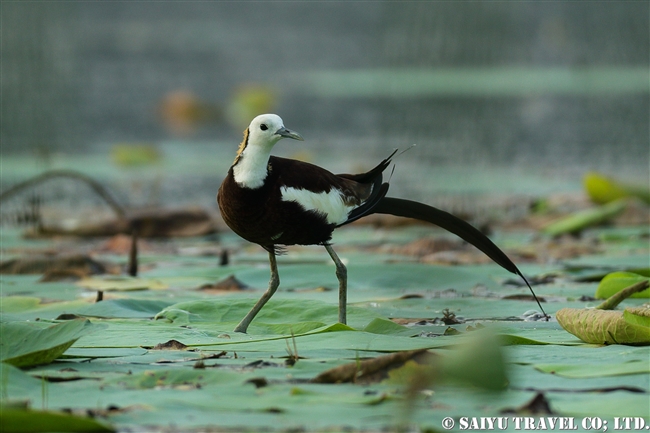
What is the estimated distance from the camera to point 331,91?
2020 centimetres

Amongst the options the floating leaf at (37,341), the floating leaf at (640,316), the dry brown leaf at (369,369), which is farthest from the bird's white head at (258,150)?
the floating leaf at (640,316)

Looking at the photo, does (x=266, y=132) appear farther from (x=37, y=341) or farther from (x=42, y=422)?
(x=42, y=422)

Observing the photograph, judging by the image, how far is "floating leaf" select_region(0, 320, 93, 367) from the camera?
9.15 ft

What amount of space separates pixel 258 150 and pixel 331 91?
55.5 feet

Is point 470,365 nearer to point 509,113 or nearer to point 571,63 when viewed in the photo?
point 509,113

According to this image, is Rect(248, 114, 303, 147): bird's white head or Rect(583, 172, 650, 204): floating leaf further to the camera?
Rect(583, 172, 650, 204): floating leaf

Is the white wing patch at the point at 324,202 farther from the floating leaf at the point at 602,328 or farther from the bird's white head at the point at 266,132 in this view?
the floating leaf at the point at 602,328

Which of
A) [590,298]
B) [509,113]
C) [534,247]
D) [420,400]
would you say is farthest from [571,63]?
[420,400]

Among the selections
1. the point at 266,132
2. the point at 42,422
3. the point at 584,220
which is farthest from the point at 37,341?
the point at 584,220

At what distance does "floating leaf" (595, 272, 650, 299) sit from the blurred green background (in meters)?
4.04

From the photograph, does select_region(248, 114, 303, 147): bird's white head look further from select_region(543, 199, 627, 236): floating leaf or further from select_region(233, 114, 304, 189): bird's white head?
select_region(543, 199, 627, 236): floating leaf

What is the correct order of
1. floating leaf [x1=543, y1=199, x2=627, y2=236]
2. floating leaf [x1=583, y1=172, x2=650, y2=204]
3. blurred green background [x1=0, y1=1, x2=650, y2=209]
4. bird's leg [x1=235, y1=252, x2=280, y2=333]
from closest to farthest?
bird's leg [x1=235, y1=252, x2=280, y2=333]
floating leaf [x1=543, y1=199, x2=627, y2=236]
floating leaf [x1=583, y1=172, x2=650, y2=204]
blurred green background [x1=0, y1=1, x2=650, y2=209]

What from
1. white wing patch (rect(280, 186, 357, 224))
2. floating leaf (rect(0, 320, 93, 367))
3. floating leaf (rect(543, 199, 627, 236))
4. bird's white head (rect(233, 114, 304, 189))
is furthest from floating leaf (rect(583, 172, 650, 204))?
floating leaf (rect(0, 320, 93, 367))

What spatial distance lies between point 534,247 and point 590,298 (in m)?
1.69
